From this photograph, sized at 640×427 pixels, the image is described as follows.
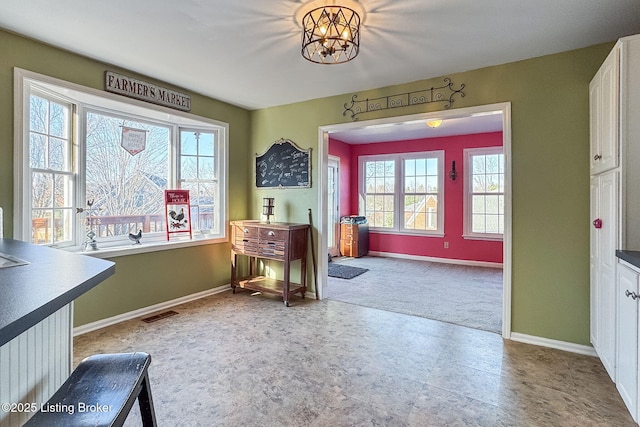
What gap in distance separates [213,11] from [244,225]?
2361 millimetres

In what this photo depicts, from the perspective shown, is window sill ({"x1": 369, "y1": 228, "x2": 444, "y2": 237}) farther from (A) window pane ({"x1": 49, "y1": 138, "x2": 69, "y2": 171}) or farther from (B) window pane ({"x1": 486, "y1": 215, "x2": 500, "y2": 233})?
(A) window pane ({"x1": 49, "y1": 138, "x2": 69, "y2": 171})

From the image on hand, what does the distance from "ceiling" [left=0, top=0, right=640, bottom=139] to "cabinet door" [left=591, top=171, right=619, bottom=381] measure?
107 centimetres

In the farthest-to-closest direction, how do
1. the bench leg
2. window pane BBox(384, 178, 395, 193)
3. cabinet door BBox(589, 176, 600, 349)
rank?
window pane BBox(384, 178, 395, 193)
cabinet door BBox(589, 176, 600, 349)
the bench leg

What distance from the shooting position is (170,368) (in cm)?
220

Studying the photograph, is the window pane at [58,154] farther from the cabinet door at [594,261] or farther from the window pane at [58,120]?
the cabinet door at [594,261]

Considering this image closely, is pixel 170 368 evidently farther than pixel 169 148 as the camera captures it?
No

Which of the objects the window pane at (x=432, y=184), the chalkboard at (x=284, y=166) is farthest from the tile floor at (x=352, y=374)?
the window pane at (x=432, y=184)

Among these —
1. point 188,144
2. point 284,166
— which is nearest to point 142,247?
point 188,144

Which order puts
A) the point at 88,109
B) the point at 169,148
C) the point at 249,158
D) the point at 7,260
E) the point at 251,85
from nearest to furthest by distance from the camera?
the point at 7,260
the point at 88,109
the point at 251,85
the point at 169,148
the point at 249,158

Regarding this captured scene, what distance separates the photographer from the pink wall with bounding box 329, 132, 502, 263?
5719 mm

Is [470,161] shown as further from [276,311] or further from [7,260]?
[7,260]

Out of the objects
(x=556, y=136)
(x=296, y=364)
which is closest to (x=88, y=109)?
(x=296, y=364)

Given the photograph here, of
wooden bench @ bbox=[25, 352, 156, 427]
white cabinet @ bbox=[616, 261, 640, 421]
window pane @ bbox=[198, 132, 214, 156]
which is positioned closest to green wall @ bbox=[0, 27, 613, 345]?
white cabinet @ bbox=[616, 261, 640, 421]

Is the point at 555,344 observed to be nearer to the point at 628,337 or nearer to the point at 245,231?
the point at 628,337
